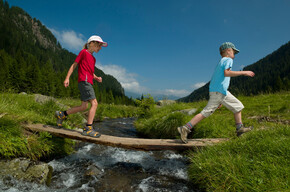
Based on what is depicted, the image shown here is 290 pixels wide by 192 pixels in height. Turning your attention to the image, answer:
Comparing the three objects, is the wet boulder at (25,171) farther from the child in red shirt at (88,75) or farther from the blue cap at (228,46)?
the blue cap at (228,46)

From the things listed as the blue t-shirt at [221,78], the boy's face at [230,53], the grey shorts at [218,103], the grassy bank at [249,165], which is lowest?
the grassy bank at [249,165]

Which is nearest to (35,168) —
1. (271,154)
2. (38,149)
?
(38,149)

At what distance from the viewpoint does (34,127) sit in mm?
4062

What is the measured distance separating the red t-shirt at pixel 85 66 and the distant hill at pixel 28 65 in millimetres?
6501

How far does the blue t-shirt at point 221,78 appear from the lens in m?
3.89

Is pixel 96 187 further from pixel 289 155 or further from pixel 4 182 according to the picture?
pixel 289 155

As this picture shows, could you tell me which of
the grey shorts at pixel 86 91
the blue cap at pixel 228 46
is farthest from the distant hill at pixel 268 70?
the grey shorts at pixel 86 91

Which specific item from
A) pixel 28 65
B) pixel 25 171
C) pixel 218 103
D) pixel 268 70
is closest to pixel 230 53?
pixel 218 103

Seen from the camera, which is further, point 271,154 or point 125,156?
point 125,156

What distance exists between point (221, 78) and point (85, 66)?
139 inches

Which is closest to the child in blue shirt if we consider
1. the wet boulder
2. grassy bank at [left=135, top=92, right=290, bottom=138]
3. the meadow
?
the meadow

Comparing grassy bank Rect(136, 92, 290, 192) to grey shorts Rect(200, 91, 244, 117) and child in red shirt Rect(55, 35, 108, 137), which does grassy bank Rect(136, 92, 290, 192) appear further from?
child in red shirt Rect(55, 35, 108, 137)

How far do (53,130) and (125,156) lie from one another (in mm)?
2106

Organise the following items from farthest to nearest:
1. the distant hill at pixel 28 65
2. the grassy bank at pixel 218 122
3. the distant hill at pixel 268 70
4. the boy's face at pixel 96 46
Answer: the distant hill at pixel 268 70 → the distant hill at pixel 28 65 → the grassy bank at pixel 218 122 → the boy's face at pixel 96 46
